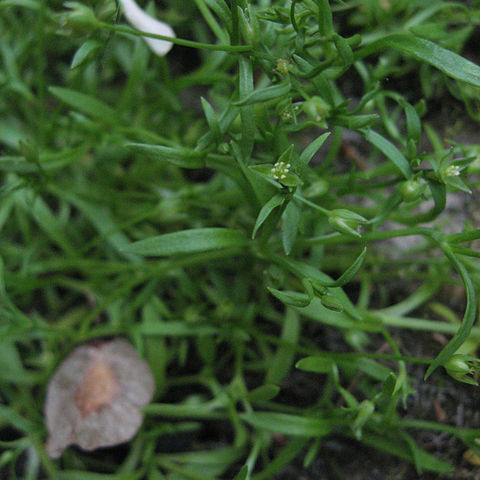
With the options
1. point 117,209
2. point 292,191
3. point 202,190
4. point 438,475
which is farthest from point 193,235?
point 438,475

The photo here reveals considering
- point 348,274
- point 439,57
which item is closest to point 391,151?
point 439,57

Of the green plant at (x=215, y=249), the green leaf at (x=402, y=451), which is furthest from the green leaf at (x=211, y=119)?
the green leaf at (x=402, y=451)

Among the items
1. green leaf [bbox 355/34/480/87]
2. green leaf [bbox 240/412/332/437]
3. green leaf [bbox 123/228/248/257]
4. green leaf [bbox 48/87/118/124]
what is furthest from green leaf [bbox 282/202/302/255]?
green leaf [bbox 48/87/118/124]

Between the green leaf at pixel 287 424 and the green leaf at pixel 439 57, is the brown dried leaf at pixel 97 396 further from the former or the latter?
the green leaf at pixel 439 57

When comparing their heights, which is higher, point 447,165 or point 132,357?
Result: point 447,165

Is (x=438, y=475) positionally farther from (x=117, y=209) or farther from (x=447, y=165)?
(x=117, y=209)

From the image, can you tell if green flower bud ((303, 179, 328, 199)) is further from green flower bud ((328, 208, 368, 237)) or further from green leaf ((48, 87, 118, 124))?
green leaf ((48, 87, 118, 124))
